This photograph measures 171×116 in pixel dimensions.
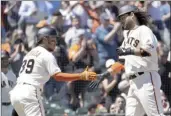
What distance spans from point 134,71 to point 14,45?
5280 millimetres

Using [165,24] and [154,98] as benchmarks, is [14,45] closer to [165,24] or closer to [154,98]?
[165,24]

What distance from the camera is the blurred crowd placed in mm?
11727

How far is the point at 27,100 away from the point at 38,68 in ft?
1.32

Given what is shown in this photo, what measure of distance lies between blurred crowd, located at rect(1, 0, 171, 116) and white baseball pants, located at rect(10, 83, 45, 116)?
446cm

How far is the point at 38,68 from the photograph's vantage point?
7016 mm

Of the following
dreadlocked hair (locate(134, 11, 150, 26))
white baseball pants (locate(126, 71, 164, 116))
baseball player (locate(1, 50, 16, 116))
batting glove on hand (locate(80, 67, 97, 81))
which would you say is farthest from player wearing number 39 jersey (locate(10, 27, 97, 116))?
baseball player (locate(1, 50, 16, 116))

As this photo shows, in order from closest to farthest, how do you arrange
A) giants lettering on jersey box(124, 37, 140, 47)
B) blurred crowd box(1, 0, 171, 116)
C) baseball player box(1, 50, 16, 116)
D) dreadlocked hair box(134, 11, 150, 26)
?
giants lettering on jersey box(124, 37, 140, 47) → dreadlocked hair box(134, 11, 150, 26) → baseball player box(1, 50, 16, 116) → blurred crowd box(1, 0, 171, 116)

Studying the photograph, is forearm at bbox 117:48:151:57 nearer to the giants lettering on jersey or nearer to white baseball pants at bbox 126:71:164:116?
the giants lettering on jersey

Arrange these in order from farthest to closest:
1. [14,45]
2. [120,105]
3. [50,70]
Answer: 1. [14,45]
2. [120,105]
3. [50,70]

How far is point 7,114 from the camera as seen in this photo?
359 inches

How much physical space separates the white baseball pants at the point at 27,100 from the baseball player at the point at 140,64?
118cm

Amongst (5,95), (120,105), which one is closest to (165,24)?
(120,105)

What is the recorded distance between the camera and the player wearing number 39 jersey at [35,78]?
6.91 meters

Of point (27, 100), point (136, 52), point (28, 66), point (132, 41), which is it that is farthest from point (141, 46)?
point (27, 100)
